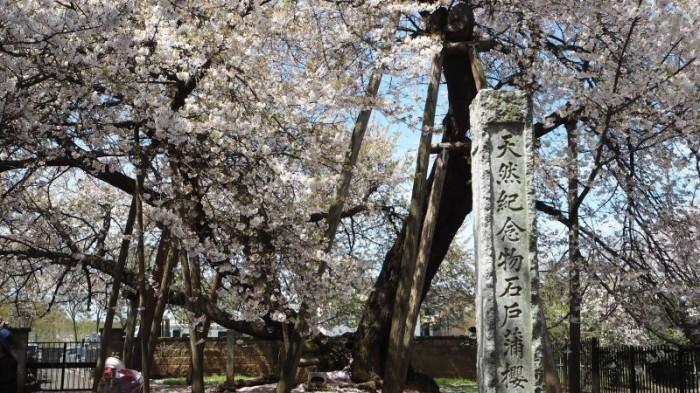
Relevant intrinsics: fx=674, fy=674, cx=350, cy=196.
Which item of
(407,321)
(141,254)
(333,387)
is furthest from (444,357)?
(141,254)

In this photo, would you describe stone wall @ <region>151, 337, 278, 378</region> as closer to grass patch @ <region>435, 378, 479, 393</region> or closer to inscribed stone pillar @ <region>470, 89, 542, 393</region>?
grass patch @ <region>435, 378, 479, 393</region>

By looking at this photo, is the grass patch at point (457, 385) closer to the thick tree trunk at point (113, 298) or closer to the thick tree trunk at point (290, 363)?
the thick tree trunk at point (290, 363)

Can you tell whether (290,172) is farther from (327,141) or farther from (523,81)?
(523,81)

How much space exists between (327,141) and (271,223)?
5.03 ft

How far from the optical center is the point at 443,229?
11.7m

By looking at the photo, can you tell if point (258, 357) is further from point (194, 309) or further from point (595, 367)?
point (194, 309)

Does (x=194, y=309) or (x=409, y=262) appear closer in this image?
(x=409, y=262)

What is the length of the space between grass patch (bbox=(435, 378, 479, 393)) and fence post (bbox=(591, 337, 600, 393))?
3.16m

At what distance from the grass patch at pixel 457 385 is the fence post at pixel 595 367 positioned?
316 centimetres

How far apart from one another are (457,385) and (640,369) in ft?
17.4

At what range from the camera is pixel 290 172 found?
7934 mm

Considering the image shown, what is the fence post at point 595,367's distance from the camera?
1318 centimetres

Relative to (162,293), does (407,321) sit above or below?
below

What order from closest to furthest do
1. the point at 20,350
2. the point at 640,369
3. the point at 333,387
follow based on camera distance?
1. the point at 333,387
2. the point at 20,350
3. the point at 640,369
